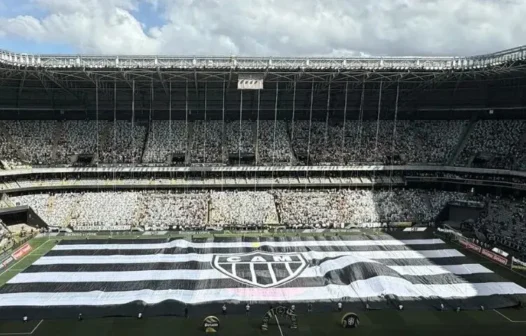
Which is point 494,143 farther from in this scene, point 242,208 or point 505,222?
point 242,208

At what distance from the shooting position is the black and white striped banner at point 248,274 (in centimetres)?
3041

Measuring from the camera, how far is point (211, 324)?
85.5 feet

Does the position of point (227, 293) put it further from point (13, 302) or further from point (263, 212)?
point (263, 212)

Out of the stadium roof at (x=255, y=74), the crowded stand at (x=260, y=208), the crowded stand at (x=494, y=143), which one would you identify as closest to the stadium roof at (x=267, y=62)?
the stadium roof at (x=255, y=74)

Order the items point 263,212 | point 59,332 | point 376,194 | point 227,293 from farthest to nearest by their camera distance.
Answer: point 376,194 < point 263,212 < point 227,293 < point 59,332

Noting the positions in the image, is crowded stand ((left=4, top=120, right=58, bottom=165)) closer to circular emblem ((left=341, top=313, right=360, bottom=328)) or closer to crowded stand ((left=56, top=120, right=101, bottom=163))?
crowded stand ((left=56, top=120, right=101, bottom=163))

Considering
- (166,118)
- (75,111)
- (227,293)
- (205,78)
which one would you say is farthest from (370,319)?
(75,111)

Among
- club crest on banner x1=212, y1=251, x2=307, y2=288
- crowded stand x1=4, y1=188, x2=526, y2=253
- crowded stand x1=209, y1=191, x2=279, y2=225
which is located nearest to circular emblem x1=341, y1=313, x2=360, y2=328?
club crest on banner x1=212, y1=251, x2=307, y2=288

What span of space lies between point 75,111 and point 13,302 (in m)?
36.1

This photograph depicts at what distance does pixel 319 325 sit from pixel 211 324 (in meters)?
6.23

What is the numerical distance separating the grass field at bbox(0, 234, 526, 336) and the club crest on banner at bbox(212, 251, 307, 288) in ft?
16.5

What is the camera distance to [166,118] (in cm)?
6178

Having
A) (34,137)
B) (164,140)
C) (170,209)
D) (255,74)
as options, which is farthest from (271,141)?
(34,137)

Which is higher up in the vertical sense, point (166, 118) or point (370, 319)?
point (166, 118)
